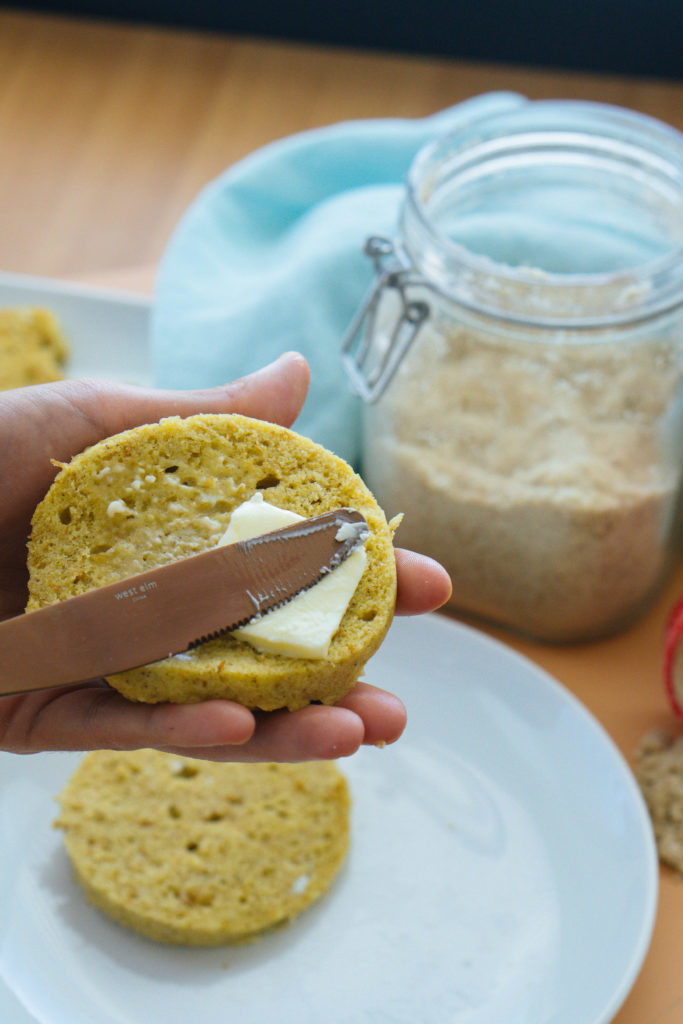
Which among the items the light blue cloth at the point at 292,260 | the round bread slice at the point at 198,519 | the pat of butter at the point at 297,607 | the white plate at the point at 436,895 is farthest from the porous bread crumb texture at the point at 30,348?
the pat of butter at the point at 297,607

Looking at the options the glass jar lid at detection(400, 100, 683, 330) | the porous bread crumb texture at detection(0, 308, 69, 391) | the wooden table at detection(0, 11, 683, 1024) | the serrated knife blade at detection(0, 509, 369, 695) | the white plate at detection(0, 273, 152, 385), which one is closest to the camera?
the serrated knife blade at detection(0, 509, 369, 695)

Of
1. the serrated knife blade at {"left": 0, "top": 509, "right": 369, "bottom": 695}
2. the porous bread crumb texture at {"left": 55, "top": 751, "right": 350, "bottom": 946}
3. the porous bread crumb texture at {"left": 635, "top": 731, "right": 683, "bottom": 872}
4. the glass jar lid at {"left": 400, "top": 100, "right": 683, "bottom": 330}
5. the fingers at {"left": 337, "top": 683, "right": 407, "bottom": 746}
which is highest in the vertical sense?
the glass jar lid at {"left": 400, "top": 100, "right": 683, "bottom": 330}

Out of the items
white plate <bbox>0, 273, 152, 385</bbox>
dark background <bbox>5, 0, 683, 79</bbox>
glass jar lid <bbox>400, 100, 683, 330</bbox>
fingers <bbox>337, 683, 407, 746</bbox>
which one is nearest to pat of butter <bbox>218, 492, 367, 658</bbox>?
fingers <bbox>337, 683, 407, 746</bbox>

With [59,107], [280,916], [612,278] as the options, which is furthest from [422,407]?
[59,107]

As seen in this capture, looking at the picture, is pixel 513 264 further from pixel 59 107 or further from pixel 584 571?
pixel 59 107

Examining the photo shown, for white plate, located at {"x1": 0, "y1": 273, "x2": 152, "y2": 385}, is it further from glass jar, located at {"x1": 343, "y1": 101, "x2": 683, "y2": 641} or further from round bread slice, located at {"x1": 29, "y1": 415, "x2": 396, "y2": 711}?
round bread slice, located at {"x1": 29, "y1": 415, "x2": 396, "y2": 711}

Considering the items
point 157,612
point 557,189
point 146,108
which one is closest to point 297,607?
point 157,612

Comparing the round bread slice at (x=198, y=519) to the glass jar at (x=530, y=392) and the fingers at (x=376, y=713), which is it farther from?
the glass jar at (x=530, y=392)
